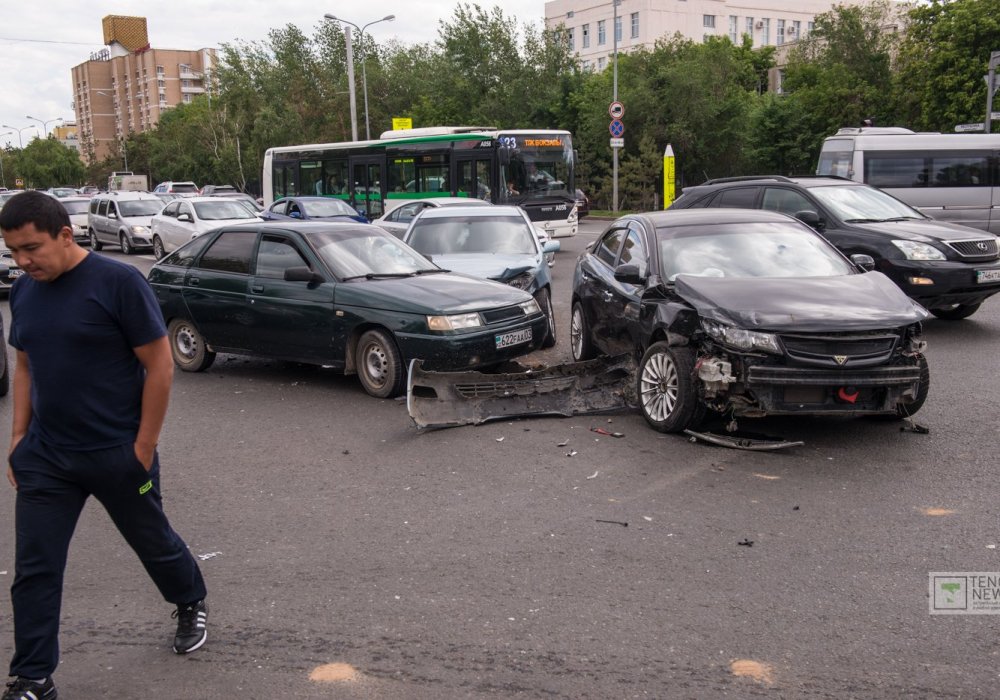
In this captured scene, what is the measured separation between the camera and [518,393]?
26.5ft

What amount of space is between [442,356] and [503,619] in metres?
4.47

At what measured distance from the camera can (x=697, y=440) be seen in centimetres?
704

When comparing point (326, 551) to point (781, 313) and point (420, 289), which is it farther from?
point (420, 289)

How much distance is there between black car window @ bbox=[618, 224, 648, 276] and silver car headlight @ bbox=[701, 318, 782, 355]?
1.49 m

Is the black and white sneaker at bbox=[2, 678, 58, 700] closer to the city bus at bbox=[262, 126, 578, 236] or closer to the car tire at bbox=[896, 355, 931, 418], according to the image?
the car tire at bbox=[896, 355, 931, 418]

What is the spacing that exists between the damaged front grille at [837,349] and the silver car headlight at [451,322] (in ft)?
10.2

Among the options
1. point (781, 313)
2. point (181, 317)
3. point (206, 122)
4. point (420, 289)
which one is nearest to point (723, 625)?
point (781, 313)

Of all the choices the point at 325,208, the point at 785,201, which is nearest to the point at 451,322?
the point at 785,201

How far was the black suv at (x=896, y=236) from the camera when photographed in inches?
431

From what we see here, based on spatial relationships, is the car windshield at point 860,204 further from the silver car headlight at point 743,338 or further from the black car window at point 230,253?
the black car window at point 230,253

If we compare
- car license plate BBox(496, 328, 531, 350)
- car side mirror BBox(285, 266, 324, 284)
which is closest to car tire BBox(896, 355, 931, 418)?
car license plate BBox(496, 328, 531, 350)

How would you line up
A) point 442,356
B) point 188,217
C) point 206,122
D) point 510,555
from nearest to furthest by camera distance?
1. point 510,555
2. point 442,356
3. point 188,217
4. point 206,122

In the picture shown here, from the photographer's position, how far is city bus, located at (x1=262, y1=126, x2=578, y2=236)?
83.9 feet

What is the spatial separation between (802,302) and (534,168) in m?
19.5
